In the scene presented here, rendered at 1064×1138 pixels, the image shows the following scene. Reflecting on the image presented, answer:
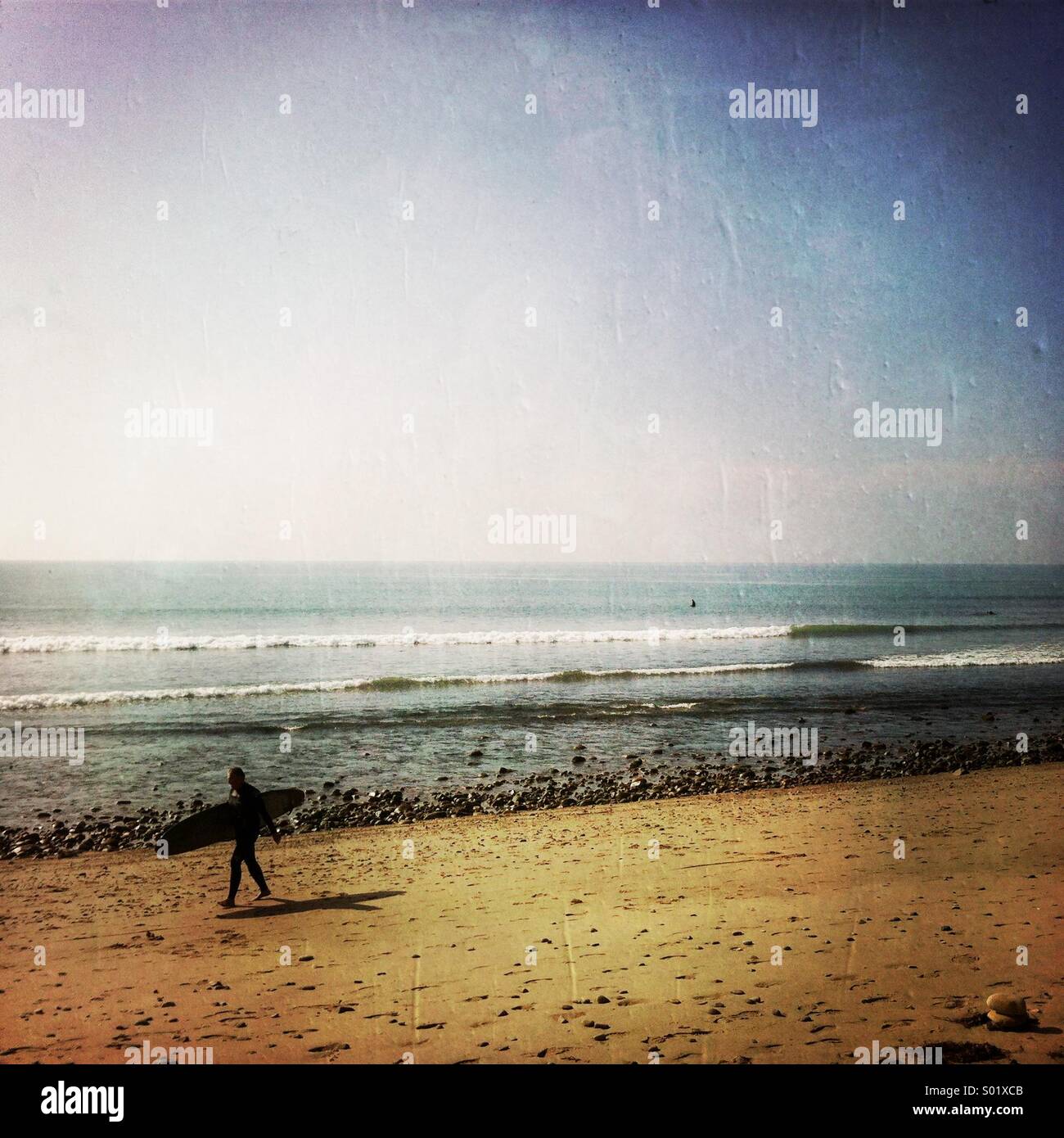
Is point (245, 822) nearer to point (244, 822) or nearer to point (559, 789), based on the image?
point (244, 822)

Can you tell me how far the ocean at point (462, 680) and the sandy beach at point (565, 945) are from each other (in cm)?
438

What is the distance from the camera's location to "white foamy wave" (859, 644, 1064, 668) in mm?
27922

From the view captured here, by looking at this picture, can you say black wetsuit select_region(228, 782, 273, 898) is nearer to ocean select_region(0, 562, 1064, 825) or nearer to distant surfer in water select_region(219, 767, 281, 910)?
distant surfer in water select_region(219, 767, 281, 910)

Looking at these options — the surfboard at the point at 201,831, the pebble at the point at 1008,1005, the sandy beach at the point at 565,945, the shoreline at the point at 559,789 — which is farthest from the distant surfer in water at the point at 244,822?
the pebble at the point at 1008,1005

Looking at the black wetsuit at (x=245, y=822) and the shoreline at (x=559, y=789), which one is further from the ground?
the black wetsuit at (x=245, y=822)

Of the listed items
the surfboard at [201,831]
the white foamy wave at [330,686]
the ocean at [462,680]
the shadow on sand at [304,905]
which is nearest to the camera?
the shadow on sand at [304,905]

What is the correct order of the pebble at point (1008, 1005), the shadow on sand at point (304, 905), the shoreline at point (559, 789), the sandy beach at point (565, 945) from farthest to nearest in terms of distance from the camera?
the shoreline at point (559, 789) → the shadow on sand at point (304, 905) → the sandy beach at point (565, 945) → the pebble at point (1008, 1005)

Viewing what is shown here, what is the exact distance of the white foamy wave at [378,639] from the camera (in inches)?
1350

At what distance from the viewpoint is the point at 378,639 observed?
37.8 meters

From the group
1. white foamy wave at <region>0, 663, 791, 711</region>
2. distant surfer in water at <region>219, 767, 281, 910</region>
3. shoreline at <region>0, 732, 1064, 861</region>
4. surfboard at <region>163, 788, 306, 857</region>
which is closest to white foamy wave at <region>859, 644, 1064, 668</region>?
white foamy wave at <region>0, 663, 791, 711</region>

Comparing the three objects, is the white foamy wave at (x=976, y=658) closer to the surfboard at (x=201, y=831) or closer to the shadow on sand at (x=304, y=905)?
the surfboard at (x=201, y=831)

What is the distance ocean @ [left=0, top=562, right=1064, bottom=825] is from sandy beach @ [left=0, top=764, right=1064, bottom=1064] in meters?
4.38

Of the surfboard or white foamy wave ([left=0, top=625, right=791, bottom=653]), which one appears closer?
the surfboard
